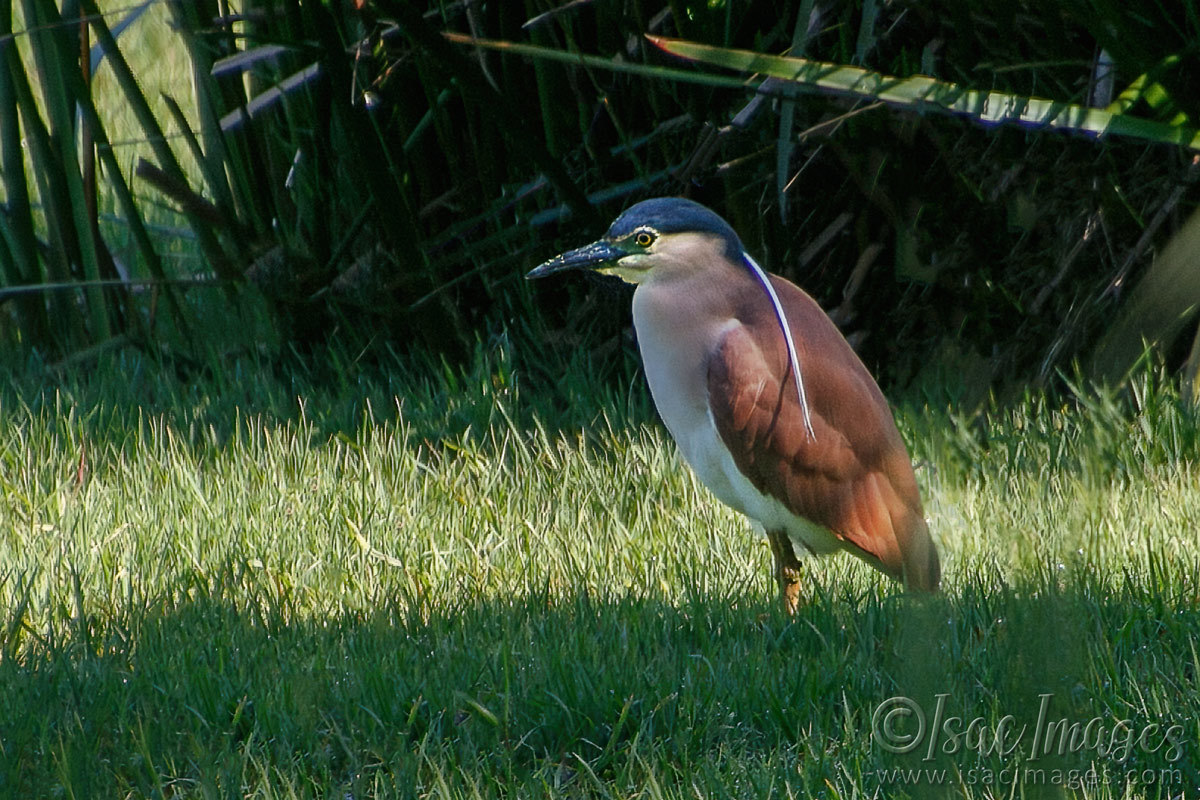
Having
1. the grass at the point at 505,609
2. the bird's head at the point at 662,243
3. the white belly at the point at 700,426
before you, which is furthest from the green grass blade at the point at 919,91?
the grass at the point at 505,609

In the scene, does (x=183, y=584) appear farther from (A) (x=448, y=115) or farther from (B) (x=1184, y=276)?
(B) (x=1184, y=276)

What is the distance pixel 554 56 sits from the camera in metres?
3.16

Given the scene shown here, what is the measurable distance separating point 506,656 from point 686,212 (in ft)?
3.20

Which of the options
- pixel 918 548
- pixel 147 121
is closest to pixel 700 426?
pixel 918 548

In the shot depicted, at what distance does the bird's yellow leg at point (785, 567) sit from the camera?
2.70 metres

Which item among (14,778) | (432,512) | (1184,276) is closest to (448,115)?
(432,512)

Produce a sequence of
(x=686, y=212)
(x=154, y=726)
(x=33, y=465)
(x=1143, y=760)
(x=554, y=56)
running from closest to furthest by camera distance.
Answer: (x=1143, y=760), (x=154, y=726), (x=686, y=212), (x=554, y=56), (x=33, y=465)

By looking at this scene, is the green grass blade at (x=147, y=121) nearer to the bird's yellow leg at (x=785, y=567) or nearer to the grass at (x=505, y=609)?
the grass at (x=505, y=609)

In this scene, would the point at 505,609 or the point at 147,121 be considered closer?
the point at 505,609

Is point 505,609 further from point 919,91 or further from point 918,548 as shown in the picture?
point 919,91

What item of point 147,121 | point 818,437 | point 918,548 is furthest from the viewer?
point 147,121

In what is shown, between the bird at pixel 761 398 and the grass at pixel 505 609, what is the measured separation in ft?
0.43

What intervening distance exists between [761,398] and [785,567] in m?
0.38

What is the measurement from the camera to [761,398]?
263cm
